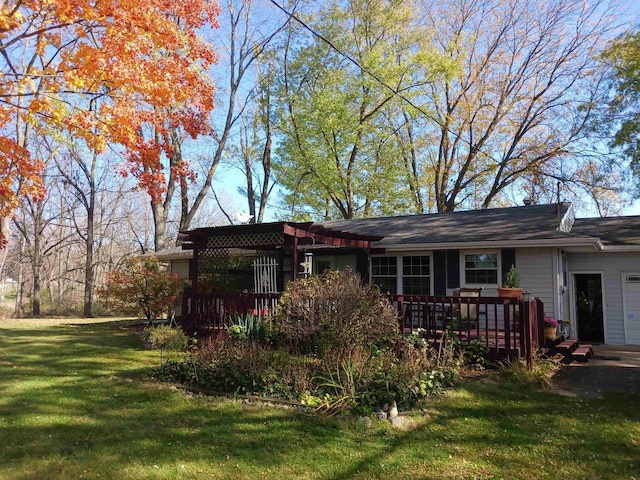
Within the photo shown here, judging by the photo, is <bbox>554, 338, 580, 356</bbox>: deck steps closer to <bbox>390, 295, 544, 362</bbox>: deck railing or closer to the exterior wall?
<bbox>390, 295, 544, 362</bbox>: deck railing

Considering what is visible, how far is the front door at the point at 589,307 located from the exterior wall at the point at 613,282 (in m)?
0.27

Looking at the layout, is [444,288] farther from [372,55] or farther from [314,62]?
[314,62]

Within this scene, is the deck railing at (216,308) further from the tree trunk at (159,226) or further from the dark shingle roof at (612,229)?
the tree trunk at (159,226)

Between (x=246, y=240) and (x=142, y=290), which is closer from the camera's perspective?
(x=246, y=240)

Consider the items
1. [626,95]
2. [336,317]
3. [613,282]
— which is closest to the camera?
[336,317]

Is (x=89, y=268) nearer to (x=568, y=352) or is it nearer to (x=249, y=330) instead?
(x=249, y=330)

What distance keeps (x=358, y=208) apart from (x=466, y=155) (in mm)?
6601

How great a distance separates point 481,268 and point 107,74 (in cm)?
934

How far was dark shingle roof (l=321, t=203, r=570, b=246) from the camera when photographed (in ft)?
36.0

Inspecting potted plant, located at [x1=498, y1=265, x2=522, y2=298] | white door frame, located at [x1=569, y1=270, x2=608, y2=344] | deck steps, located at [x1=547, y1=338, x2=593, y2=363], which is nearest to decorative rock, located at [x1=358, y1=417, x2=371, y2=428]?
potted plant, located at [x1=498, y1=265, x2=522, y2=298]

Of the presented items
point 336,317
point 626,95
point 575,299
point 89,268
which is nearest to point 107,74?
point 336,317

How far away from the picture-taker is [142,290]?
11.8 metres

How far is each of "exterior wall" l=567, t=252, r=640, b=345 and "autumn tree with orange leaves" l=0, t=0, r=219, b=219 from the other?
11.2 m

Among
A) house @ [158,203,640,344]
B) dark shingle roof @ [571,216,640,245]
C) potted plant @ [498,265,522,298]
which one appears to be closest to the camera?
potted plant @ [498,265,522,298]
